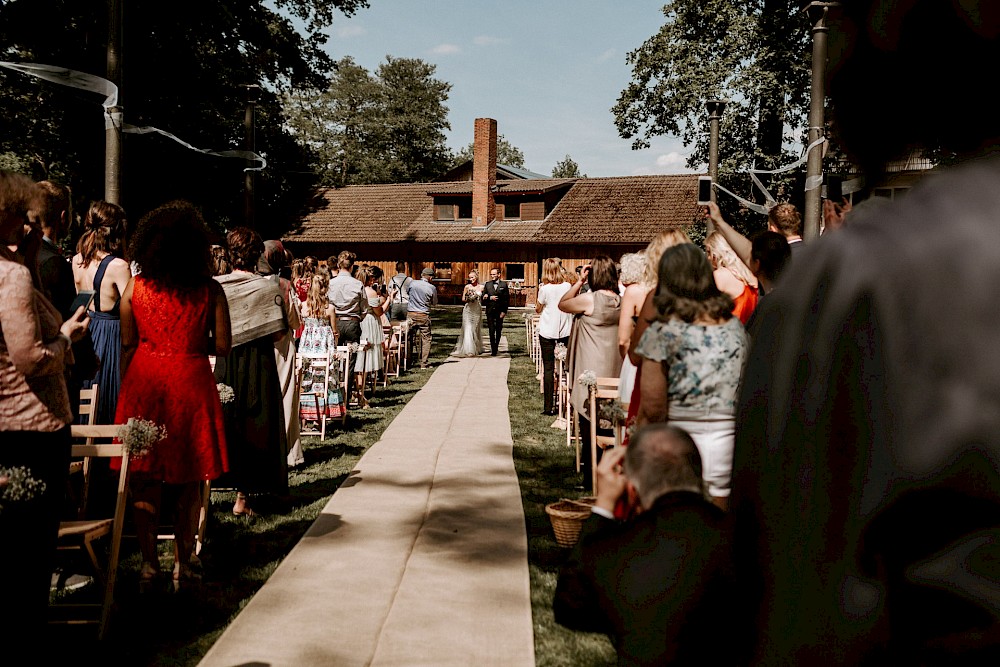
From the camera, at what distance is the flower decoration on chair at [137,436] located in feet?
14.0

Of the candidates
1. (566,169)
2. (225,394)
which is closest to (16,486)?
(225,394)

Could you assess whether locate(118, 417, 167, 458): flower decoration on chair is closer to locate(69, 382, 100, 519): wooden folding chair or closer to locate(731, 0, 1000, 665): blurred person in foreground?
locate(69, 382, 100, 519): wooden folding chair

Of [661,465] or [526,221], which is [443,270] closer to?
[526,221]

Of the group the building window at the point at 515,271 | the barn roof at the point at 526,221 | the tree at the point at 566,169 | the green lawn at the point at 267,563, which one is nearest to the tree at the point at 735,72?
the barn roof at the point at 526,221

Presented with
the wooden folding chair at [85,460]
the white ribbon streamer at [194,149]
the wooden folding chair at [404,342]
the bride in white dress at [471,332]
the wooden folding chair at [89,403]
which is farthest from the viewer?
the bride in white dress at [471,332]

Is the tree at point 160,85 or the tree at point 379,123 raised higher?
the tree at point 379,123

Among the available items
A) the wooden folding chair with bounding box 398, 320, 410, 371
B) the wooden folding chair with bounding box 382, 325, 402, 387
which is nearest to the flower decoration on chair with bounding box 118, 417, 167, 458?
the wooden folding chair with bounding box 382, 325, 402, 387

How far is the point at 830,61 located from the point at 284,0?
32.4 m

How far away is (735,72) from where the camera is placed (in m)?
28.8

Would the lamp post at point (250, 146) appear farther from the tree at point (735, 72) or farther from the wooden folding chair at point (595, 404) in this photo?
the tree at point (735, 72)


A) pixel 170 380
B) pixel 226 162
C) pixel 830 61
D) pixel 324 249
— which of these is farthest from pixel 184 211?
pixel 324 249

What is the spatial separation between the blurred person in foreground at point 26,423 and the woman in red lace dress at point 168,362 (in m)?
1.24

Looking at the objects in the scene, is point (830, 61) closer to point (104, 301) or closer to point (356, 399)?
point (104, 301)

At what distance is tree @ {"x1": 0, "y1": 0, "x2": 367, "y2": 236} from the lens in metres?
22.7
